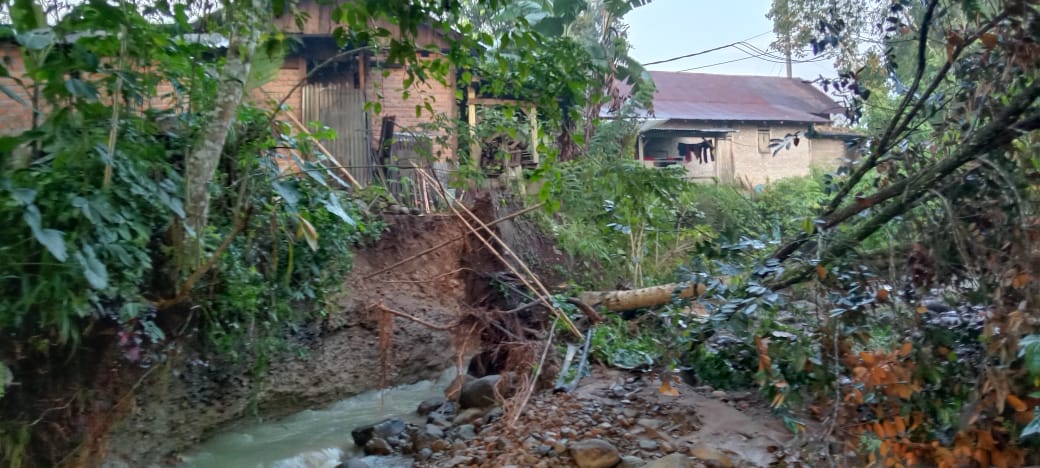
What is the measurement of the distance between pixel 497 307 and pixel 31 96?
437 centimetres

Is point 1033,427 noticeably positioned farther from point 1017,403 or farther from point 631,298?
point 631,298

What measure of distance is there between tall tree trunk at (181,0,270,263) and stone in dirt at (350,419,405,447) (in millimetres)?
2773

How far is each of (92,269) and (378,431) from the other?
11.3 ft

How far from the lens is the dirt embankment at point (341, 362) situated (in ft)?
17.9

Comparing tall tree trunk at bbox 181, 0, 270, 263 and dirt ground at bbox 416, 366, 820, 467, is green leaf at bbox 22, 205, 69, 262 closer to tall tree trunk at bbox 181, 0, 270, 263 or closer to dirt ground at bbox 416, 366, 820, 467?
tall tree trunk at bbox 181, 0, 270, 263

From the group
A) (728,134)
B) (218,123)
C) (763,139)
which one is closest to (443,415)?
(218,123)

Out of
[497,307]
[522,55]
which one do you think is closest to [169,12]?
[522,55]

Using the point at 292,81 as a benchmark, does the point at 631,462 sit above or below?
below

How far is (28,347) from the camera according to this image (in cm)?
388

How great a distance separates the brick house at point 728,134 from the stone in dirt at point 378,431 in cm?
945

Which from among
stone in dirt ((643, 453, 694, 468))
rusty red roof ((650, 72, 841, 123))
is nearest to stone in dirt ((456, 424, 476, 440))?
stone in dirt ((643, 453, 694, 468))

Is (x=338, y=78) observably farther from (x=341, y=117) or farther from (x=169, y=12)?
(x=169, y=12)

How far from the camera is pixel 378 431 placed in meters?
6.42

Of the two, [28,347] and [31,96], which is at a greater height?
[31,96]
